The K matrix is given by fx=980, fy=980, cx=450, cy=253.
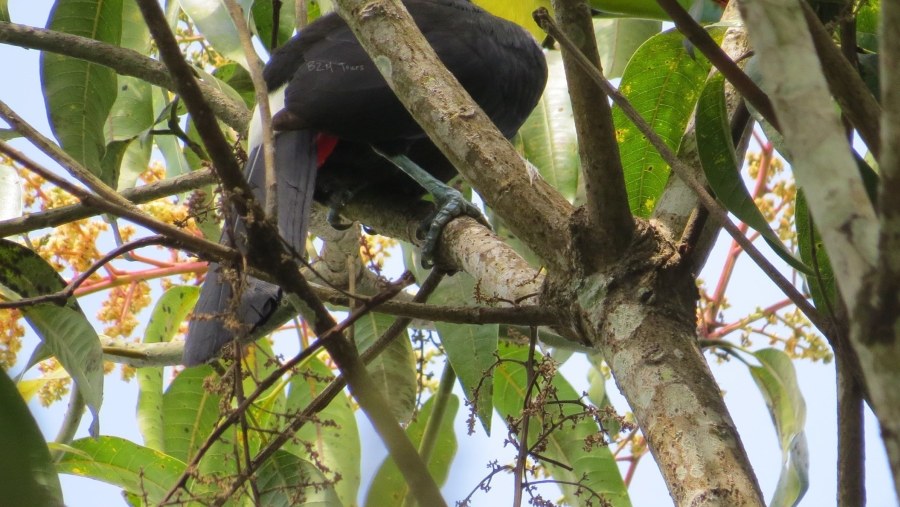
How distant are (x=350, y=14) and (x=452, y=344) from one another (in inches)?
31.6

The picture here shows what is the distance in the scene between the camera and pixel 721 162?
1.41m

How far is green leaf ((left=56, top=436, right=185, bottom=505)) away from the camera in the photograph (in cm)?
202

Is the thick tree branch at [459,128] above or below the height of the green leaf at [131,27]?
below

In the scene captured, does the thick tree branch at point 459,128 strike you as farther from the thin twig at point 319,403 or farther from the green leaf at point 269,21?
the green leaf at point 269,21

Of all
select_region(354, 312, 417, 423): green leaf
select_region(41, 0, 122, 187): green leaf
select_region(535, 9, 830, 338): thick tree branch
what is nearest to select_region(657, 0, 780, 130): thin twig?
select_region(535, 9, 830, 338): thick tree branch

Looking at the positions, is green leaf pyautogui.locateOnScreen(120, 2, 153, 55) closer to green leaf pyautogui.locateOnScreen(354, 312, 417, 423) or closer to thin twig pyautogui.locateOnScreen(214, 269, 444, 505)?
green leaf pyautogui.locateOnScreen(354, 312, 417, 423)

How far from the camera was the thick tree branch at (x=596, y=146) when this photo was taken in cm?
120

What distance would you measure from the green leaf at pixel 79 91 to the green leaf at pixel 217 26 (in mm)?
261

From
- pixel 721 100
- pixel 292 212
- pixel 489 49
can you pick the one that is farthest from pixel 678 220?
pixel 489 49

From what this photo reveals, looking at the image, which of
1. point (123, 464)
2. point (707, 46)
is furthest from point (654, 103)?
point (123, 464)

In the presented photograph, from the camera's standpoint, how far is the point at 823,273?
4.85 feet

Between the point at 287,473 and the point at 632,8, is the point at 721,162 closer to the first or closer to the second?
the point at 632,8

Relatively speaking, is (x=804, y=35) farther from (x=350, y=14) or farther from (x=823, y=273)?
(x=350, y=14)

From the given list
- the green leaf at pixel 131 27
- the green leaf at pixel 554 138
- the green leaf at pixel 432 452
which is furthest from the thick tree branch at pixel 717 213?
the green leaf at pixel 131 27
